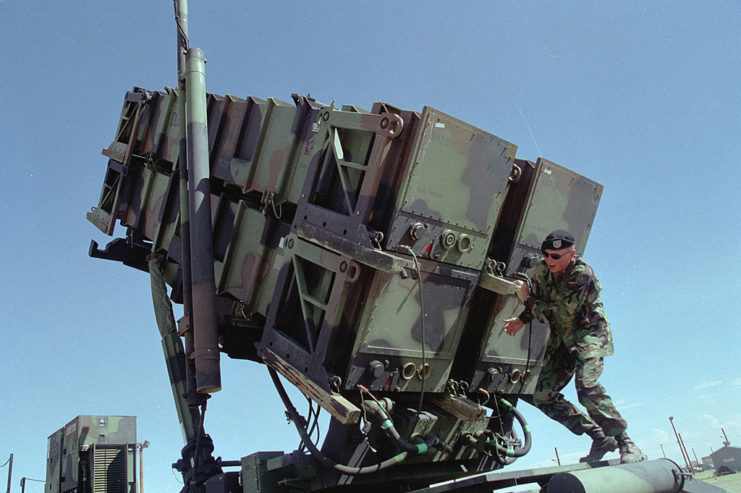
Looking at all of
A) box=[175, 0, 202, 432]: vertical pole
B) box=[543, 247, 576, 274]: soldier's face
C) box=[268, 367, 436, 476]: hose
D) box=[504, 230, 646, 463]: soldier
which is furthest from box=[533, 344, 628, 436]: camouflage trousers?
box=[175, 0, 202, 432]: vertical pole

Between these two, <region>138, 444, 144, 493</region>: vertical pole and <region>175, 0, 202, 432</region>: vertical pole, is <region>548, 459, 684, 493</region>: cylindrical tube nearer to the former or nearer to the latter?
<region>175, 0, 202, 432</region>: vertical pole

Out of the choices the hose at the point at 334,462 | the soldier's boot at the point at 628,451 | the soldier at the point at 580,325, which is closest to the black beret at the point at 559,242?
the soldier at the point at 580,325

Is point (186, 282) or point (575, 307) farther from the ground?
point (575, 307)

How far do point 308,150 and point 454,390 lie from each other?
2.22 m

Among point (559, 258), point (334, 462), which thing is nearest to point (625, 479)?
point (559, 258)

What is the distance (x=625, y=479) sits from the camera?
3.10 m

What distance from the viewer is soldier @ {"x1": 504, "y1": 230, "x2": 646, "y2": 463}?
13.3 feet

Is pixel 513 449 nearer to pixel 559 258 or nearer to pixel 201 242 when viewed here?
pixel 559 258

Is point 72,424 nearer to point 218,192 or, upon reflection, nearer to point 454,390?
point 218,192

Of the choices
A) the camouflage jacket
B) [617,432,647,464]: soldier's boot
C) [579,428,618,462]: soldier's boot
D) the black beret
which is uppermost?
the black beret

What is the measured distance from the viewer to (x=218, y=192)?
6.08m

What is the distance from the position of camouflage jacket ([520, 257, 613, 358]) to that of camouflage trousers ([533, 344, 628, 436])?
0.10m

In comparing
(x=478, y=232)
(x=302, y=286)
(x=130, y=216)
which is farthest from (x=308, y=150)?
(x=130, y=216)

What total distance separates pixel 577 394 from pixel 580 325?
0.49 meters
